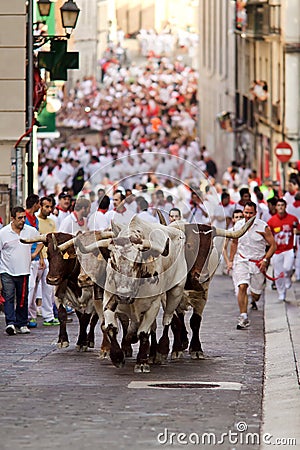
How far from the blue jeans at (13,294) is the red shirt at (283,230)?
19.6 feet

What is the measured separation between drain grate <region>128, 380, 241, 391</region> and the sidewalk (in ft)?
1.14

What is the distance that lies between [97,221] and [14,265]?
1576mm

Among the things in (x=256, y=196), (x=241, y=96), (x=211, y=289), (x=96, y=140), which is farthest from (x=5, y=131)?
Answer: (x=96, y=140)

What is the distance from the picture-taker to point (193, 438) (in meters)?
12.0

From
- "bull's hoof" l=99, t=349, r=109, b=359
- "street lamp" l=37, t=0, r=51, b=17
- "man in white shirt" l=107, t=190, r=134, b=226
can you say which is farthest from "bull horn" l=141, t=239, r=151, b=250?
"street lamp" l=37, t=0, r=51, b=17

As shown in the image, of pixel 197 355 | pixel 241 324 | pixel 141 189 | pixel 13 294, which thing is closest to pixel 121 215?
pixel 197 355

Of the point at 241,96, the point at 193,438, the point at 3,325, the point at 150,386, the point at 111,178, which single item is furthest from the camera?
the point at 241,96

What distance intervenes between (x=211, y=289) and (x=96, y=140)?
36.9 m

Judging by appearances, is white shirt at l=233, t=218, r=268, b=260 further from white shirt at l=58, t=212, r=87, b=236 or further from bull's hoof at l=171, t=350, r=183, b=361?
bull's hoof at l=171, t=350, r=183, b=361

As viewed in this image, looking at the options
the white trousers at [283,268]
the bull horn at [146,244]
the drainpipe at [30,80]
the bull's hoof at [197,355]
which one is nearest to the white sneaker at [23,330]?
the bull's hoof at [197,355]

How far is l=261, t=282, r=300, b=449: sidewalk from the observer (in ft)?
41.7

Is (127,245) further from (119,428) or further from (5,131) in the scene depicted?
(5,131)

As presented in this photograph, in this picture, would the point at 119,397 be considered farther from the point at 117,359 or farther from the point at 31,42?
the point at 31,42

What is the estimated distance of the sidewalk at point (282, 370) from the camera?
41.7 feet
